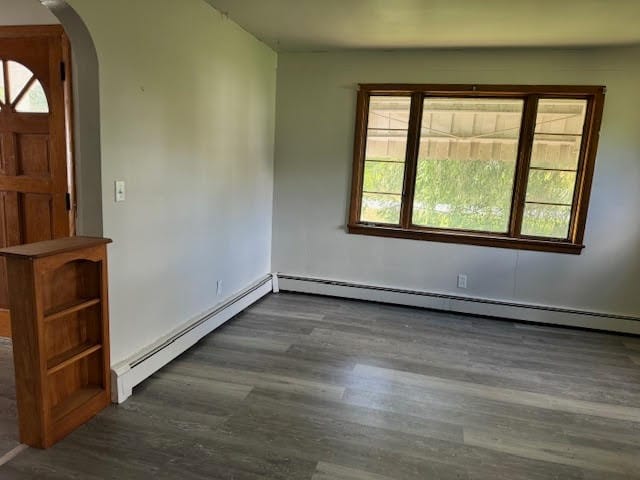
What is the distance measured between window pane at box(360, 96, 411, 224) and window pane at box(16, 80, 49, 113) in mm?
2725

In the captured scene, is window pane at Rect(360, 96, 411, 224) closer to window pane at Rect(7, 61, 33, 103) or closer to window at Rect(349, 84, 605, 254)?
window at Rect(349, 84, 605, 254)

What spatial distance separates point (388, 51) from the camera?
4082mm

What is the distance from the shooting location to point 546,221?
4.02 meters

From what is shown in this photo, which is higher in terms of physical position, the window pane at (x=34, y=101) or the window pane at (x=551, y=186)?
the window pane at (x=34, y=101)

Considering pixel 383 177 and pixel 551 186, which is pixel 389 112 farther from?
pixel 551 186

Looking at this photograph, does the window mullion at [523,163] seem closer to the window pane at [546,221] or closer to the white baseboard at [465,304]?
the window pane at [546,221]

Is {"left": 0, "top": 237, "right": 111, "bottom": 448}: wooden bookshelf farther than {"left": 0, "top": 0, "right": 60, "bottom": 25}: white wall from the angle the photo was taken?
No

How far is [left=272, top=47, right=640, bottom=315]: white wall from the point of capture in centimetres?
374

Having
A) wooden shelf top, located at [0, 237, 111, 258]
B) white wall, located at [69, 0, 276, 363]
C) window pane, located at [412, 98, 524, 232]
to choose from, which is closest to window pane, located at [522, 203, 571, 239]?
window pane, located at [412, 98, 524, 232]

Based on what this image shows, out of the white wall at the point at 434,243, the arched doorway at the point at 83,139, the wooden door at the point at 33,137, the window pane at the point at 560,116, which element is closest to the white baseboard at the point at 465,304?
the white wall at the point at 434,243

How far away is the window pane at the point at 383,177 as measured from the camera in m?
4.30

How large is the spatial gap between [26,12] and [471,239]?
3860 millimetres

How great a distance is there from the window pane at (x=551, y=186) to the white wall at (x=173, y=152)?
2611 millimetres

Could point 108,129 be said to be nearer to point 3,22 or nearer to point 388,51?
point 3,22
